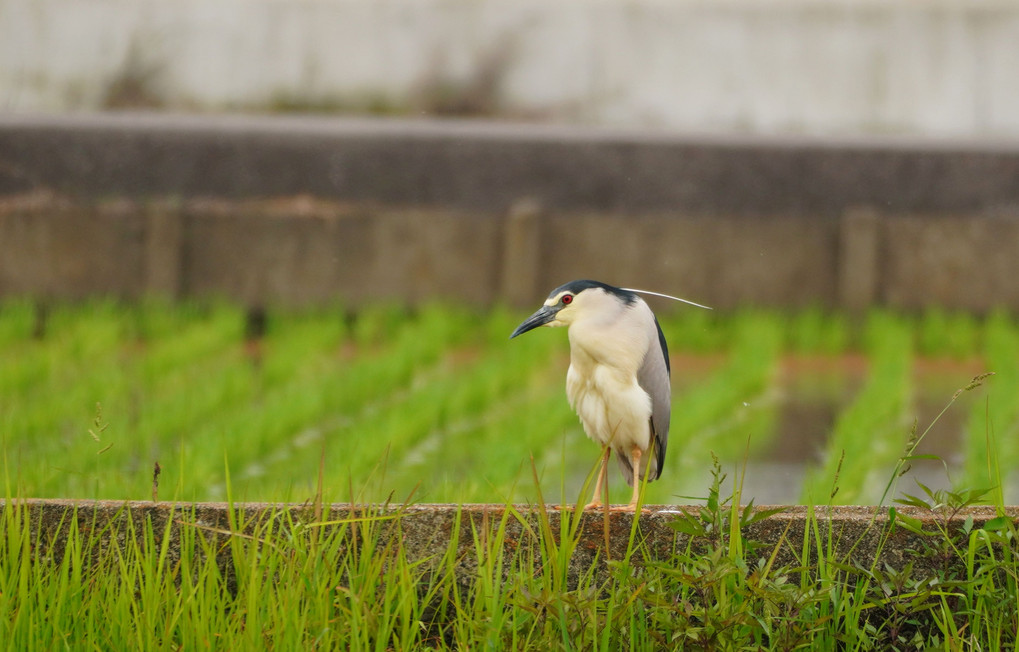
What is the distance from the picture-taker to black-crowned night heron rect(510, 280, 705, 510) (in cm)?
279

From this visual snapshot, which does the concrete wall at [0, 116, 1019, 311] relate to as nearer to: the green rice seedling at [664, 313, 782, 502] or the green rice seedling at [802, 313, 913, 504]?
the green rice seedling at [802, 313, 913, 504]

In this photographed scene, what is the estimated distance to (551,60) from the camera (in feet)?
33.0

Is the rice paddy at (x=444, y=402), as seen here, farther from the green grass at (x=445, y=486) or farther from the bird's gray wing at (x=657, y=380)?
the bird's gray wing at (x=657, y=380)

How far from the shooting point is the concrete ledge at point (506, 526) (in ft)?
9.11

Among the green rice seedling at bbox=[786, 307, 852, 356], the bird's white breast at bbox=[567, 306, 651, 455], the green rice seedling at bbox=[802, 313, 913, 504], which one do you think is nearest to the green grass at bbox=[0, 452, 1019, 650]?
the bird's white breast at bbox=[567, 306, 651, 455]

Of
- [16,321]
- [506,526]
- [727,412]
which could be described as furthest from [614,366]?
[16,321]

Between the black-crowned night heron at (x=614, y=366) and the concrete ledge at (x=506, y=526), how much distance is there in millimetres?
129

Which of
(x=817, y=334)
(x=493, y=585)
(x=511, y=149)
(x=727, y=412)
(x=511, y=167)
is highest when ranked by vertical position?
(x=511, y=149)

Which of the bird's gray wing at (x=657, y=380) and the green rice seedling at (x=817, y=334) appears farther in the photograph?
the green rice seedling at (x=817, y=334)

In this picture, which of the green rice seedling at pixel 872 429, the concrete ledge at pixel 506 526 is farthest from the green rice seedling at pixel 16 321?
the concrete ledge at pixel 506 526

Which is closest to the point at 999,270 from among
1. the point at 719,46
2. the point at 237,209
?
the point at 719,46

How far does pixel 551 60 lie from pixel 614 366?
7.45 meters

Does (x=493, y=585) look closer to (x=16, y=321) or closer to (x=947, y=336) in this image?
(x=16, y=321)

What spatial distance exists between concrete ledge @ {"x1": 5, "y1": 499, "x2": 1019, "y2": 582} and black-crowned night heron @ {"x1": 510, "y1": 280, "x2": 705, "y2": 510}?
13 centimetres
